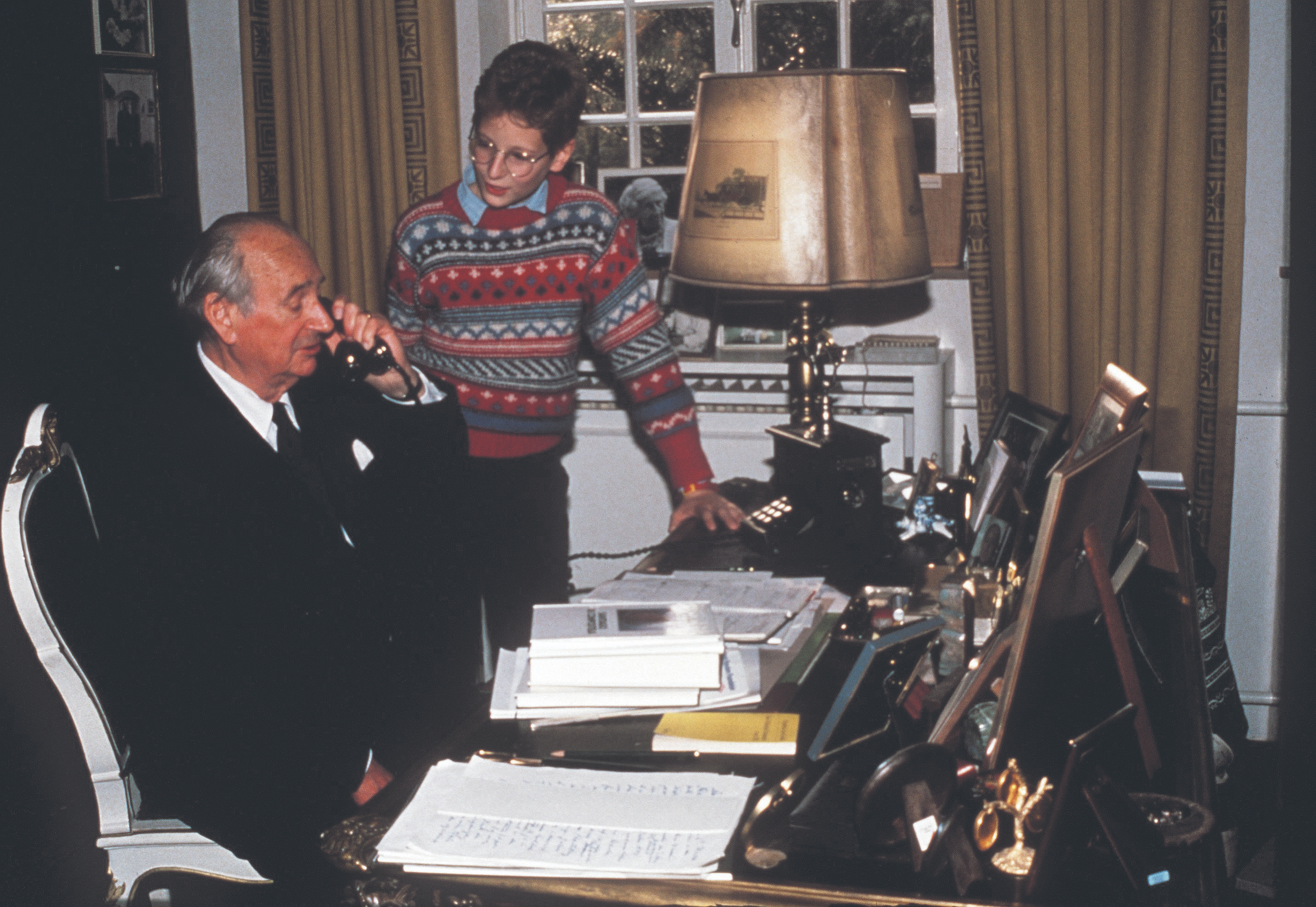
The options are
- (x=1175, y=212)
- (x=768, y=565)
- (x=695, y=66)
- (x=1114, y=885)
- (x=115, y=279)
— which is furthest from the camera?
(x=695, y=66)

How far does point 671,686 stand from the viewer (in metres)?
1.39

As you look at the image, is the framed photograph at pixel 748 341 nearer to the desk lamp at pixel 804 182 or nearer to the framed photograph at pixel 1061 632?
the desk lamp at pixel 804 182

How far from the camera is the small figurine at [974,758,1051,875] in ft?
3.45

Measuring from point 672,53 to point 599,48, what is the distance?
224 millimetres

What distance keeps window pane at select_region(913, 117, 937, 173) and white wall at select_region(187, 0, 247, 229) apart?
77.1 inches

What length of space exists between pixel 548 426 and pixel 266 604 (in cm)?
92

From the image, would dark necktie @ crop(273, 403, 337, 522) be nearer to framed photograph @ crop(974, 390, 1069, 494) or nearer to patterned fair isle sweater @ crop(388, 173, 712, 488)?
patterned fair isle sweater @ crop(388, 173, 712, 488)

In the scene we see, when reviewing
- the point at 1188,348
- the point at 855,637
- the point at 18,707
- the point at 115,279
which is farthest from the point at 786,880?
the point at 115,279

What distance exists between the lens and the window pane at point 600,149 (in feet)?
11.7

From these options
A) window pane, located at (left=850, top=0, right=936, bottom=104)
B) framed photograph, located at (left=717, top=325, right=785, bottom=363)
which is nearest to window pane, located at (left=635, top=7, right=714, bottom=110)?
window pane, located at (left=850, top=0, right=936, bottom=104)

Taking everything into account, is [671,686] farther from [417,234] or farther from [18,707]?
[18,707]

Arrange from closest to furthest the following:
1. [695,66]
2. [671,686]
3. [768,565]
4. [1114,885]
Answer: [1114,885]
[671,686]
[768,565]
[695,66]

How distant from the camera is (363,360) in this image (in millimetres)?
2139

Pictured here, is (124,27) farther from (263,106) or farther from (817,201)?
(817,201)
